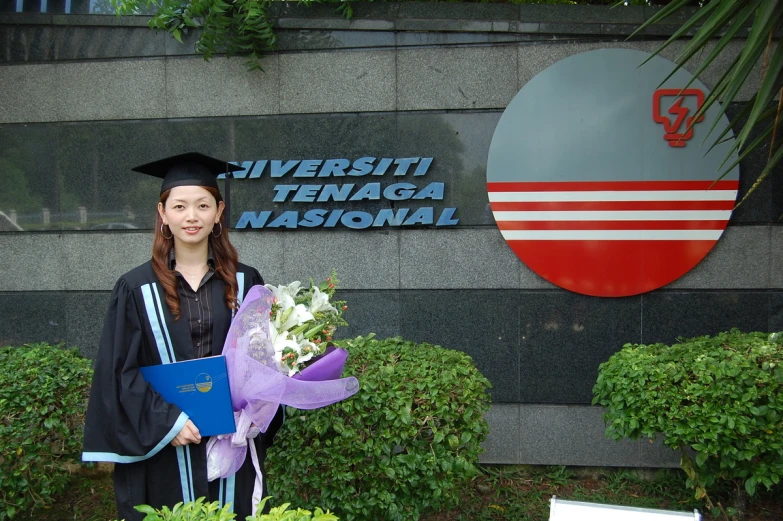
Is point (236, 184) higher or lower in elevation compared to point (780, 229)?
higher

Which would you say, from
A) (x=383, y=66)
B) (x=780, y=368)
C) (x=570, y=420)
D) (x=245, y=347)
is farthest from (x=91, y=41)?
(x=780, y=368)

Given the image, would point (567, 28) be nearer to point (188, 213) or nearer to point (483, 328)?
point (483, 328)

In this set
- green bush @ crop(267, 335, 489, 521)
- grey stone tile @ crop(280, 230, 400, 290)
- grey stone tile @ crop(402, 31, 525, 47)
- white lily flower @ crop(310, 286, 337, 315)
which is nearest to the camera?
white lily flower @ crop(310, 286, 337, 315)

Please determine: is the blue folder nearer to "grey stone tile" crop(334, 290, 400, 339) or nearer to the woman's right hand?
the woman's right hand

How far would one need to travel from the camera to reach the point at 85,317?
559cm

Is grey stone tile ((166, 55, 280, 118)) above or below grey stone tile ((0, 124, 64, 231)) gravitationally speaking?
above

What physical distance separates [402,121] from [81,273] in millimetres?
2979

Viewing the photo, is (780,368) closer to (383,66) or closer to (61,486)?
(383,66)

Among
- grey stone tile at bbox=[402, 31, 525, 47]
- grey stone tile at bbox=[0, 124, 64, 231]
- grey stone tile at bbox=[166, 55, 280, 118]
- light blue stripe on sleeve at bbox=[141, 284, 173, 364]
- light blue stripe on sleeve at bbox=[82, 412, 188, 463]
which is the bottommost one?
light blue stripe on sleeve at bbox=[82, 412, 188, 463]

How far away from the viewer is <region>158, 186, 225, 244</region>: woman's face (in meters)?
2.68

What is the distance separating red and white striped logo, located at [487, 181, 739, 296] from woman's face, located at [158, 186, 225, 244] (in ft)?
9.60

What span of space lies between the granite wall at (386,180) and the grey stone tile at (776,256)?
11mm

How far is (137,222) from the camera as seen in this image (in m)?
5.57

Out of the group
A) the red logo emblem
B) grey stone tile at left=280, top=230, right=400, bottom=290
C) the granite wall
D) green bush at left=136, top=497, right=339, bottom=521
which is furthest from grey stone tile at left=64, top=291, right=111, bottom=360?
the red logo emblem
